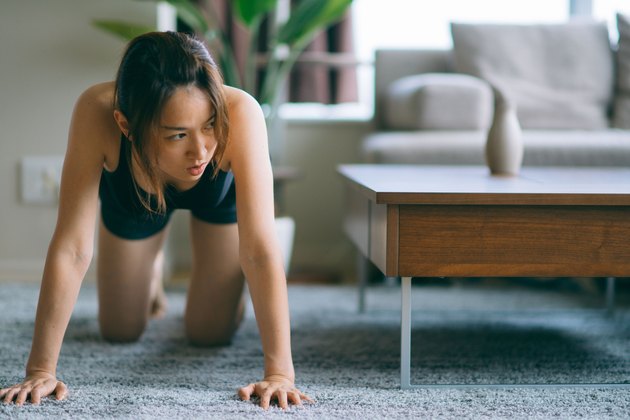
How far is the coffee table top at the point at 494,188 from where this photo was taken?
49.1 inches

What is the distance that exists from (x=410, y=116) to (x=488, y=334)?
877mm

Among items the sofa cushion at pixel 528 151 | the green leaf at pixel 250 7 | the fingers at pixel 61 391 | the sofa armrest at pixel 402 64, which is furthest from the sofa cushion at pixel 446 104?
the fingers at pixel 61 391

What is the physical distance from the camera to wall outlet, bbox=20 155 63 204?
8.35 ft

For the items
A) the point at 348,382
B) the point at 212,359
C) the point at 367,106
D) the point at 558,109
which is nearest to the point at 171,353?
the point at 212,359

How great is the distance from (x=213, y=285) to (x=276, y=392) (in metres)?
0.52

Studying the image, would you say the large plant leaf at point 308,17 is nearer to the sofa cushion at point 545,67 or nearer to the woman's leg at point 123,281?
the sofa cushion at point 545,67

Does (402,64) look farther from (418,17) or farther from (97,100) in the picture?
(97,100)

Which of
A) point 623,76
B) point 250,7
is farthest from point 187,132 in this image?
point 623,76

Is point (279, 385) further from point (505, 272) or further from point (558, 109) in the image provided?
point (558, 109)

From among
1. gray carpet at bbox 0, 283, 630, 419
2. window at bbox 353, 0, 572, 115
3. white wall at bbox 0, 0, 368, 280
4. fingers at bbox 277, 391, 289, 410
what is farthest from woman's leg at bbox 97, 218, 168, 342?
window at bbox 353, 0, 572, 115

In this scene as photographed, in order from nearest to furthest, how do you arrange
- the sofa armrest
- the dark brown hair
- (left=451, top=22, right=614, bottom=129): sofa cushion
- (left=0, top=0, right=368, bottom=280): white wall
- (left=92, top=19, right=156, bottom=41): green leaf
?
the dark brown hair, (left=92, top=19, right=156, bottom=41): green leaf, (left=0, top=0, right=368, bottom=280): white wall, (left=451, top=22, right=614, bottom=129): sofa cushion, the sofa armrest

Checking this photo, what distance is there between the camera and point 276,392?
1.21 meters

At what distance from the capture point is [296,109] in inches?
124

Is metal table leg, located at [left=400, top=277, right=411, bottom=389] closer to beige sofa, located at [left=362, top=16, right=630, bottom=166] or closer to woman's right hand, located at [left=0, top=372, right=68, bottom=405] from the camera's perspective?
woman's right hand, located at [left=0, top=372, right=68, bottom=405]
